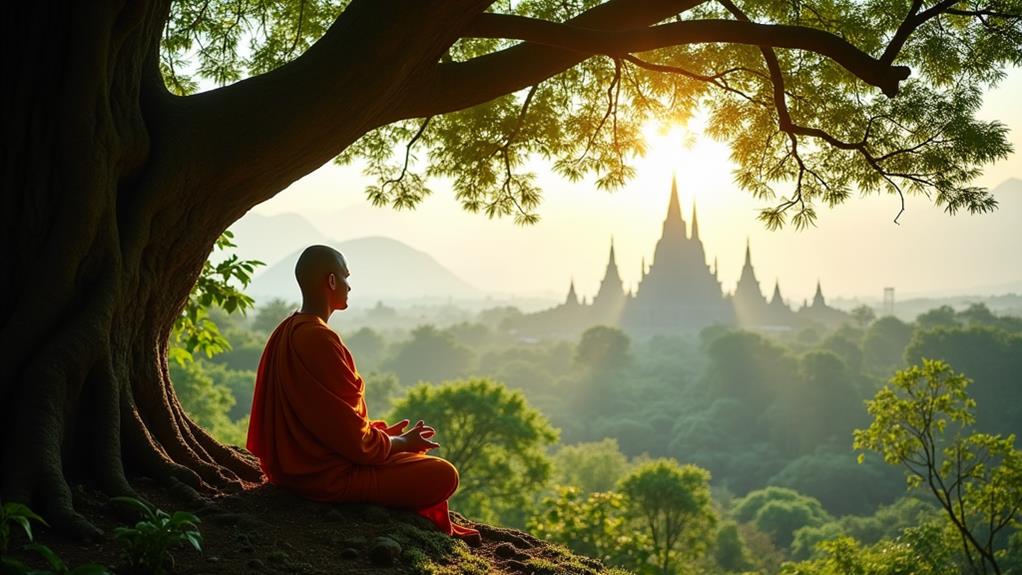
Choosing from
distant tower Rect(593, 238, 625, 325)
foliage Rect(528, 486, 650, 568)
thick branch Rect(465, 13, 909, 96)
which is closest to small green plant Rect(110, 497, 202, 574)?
thick branch Rect(465, 13, 909, 96)

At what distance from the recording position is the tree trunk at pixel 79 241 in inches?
139

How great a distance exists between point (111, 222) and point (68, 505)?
1231 mm

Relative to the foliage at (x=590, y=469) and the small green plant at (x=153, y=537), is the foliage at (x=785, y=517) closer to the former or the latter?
the foliage at (x=590, y=469)

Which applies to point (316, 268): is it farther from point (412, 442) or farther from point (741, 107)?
point (741, 107)

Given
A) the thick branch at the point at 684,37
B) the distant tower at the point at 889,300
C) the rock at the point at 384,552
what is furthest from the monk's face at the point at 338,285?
the distant tower at the point at 889,300

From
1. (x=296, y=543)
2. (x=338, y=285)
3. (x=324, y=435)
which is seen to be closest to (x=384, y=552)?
(x=296, y=543)

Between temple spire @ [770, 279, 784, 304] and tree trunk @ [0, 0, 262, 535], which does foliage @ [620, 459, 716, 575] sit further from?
temple spire @ [770, 279, 784, 304]

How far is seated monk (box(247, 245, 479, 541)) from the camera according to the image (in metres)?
3.95

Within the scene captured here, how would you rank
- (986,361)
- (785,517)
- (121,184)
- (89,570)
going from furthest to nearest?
(986,361) → (785,517) → (121,184) → (89,570)

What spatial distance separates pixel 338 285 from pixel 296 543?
3.94 ft

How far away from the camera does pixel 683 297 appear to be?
91.8 m

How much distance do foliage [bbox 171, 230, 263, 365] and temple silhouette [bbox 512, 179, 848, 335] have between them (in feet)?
259

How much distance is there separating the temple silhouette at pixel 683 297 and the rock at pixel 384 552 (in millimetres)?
82339

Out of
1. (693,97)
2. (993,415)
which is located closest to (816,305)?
(993,415)
